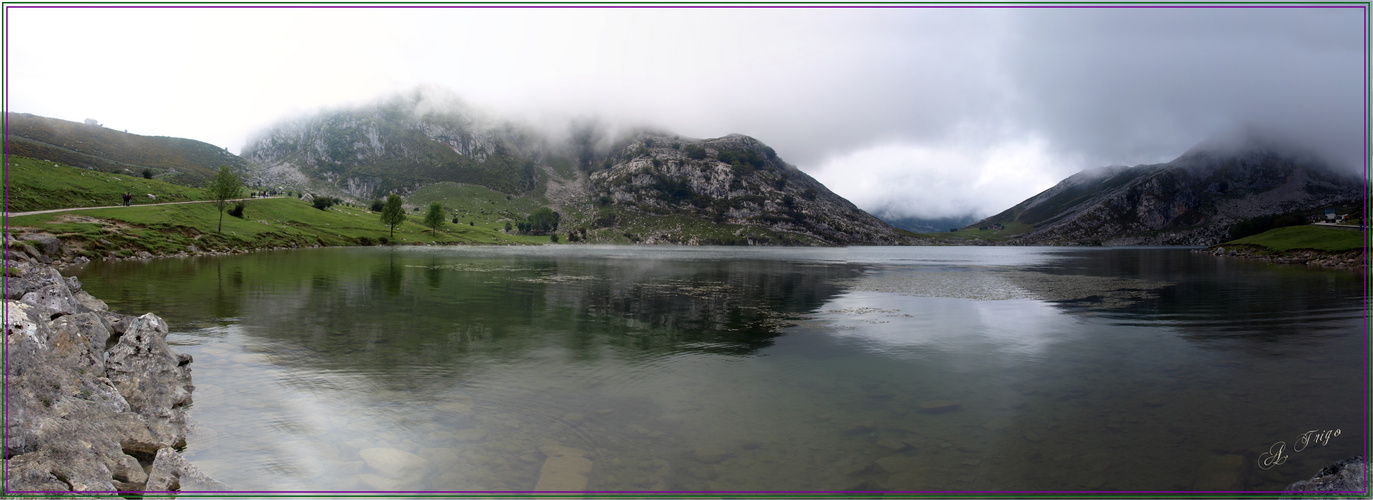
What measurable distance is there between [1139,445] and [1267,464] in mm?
2139

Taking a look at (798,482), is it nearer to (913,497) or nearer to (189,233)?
(913,497)

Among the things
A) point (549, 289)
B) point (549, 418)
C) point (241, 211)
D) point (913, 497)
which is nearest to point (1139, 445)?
point (913, 497)

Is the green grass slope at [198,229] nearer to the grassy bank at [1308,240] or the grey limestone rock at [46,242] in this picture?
the grey limestone rock at [46,242]

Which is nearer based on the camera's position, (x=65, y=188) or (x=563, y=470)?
(x=563, y=470)

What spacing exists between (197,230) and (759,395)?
110 metres

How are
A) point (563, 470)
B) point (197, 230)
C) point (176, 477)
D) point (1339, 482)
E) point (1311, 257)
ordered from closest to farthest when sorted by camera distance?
point (1339, 482), point (176, 477), point (563, 470), point (197, 230), point (1311, 257)

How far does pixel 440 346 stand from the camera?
884 inches

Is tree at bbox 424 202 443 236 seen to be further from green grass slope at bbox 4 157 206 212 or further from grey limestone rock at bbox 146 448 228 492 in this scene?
grey limestone rock at bbox 146 448 228 492

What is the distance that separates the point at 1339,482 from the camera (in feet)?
29.4

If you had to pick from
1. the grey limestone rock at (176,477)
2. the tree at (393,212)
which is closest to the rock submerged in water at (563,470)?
the grey limestone rock at (176,477)

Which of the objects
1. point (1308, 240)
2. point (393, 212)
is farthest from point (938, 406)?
point (393, 212)

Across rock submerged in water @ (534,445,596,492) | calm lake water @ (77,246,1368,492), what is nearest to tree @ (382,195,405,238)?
calm lake water @ (77,246,1368,492)

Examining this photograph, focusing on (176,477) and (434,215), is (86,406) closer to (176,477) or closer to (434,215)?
(176,477)

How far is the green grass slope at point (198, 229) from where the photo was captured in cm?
6512
